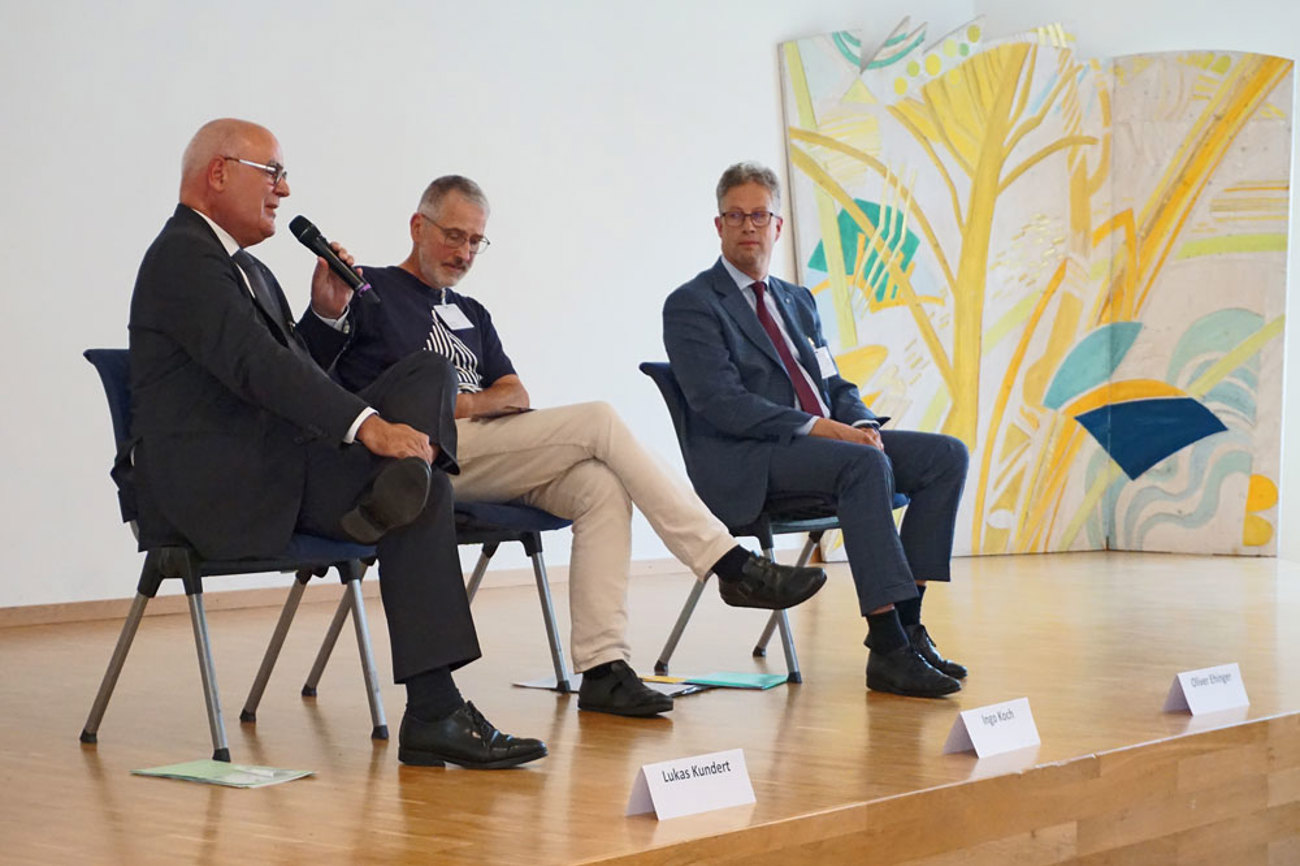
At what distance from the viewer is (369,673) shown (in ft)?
8.82

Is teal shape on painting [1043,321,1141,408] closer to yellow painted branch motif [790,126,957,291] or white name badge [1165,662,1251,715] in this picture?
yellow painted branch motif [790,126,957,291]

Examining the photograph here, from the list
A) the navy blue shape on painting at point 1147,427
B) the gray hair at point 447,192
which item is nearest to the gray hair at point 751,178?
the gray hair at point 447,192

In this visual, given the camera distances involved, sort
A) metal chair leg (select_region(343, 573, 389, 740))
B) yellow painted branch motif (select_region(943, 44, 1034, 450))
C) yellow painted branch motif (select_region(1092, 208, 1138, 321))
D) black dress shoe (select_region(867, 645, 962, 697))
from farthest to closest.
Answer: yellow painted branch motif (select_region(1092, 208, 1138, 321)) → yellow painted branch motif (select_region(943, 44, 1034, 450)) → black dress shoe (select_region(867, 645, 962, 697)) → metal chair leg (select_region(343, 573, 389, 740))

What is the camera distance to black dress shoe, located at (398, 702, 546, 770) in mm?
2322

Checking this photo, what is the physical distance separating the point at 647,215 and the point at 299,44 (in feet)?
5.40

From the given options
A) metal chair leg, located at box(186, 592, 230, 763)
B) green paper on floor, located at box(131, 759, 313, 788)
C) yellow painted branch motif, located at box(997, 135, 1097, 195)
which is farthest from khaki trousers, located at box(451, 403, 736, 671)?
yellow painted branch motif, located at box(997, 135, 1097, 195)

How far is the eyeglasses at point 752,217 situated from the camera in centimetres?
338

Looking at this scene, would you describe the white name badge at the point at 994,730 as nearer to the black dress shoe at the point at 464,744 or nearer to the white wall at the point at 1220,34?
the black dress shoe at the point at 464,744

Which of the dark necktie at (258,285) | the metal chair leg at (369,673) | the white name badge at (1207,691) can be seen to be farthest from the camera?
the white name badge at (1207,691)

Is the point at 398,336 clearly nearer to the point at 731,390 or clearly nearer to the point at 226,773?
the point at 731,390

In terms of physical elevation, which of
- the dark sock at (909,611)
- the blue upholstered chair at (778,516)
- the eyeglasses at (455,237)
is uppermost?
the eyeglasses at (455,237)

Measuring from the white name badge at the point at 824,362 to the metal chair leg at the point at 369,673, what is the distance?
48.1 inches

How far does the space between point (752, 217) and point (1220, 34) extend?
4298mm

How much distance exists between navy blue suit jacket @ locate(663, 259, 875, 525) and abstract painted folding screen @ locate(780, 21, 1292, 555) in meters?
3.00
